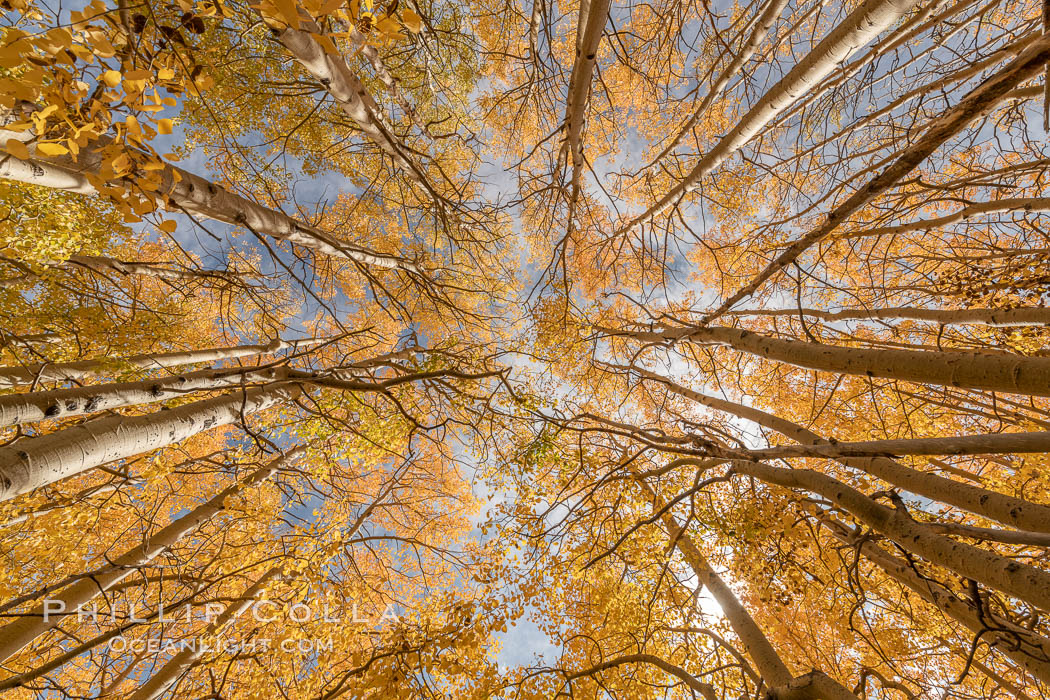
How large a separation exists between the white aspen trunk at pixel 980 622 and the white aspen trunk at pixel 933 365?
40.3 inches

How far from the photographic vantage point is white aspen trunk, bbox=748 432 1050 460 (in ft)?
5.39

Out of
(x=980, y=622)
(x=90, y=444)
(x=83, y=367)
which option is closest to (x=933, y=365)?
(x=980, y=622)

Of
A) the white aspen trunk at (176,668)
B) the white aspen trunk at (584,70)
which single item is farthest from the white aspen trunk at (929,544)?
the white aspen trunk at (176,668)

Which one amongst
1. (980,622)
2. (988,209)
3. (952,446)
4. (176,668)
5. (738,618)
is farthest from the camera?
(176,668)

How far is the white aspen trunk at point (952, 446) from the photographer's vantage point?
5.39ft

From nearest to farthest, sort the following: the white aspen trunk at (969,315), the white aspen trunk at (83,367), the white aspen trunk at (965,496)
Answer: the white aspen trunk at (965,496)
the white aspen trunk at (969,315)
the white aspen trunk at (83,367)

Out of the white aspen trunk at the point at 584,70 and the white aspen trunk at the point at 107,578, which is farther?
the white aspen trunk at the point at 107,578

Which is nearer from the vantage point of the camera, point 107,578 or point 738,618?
point 738,618

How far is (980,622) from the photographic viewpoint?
1.57 metres

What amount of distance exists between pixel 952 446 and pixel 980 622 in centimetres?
78

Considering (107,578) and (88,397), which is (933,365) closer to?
(88,397)

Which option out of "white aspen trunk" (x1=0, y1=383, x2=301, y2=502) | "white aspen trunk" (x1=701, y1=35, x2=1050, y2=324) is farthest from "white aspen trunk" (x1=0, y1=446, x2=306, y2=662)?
"white aspen trunk" (x1=701, y1=35, x2=1050, y2=324)

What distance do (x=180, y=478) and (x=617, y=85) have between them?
11612mm

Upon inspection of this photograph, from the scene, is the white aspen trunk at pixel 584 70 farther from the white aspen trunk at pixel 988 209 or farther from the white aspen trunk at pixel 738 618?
the white aspen trunk at pixel 738 618
